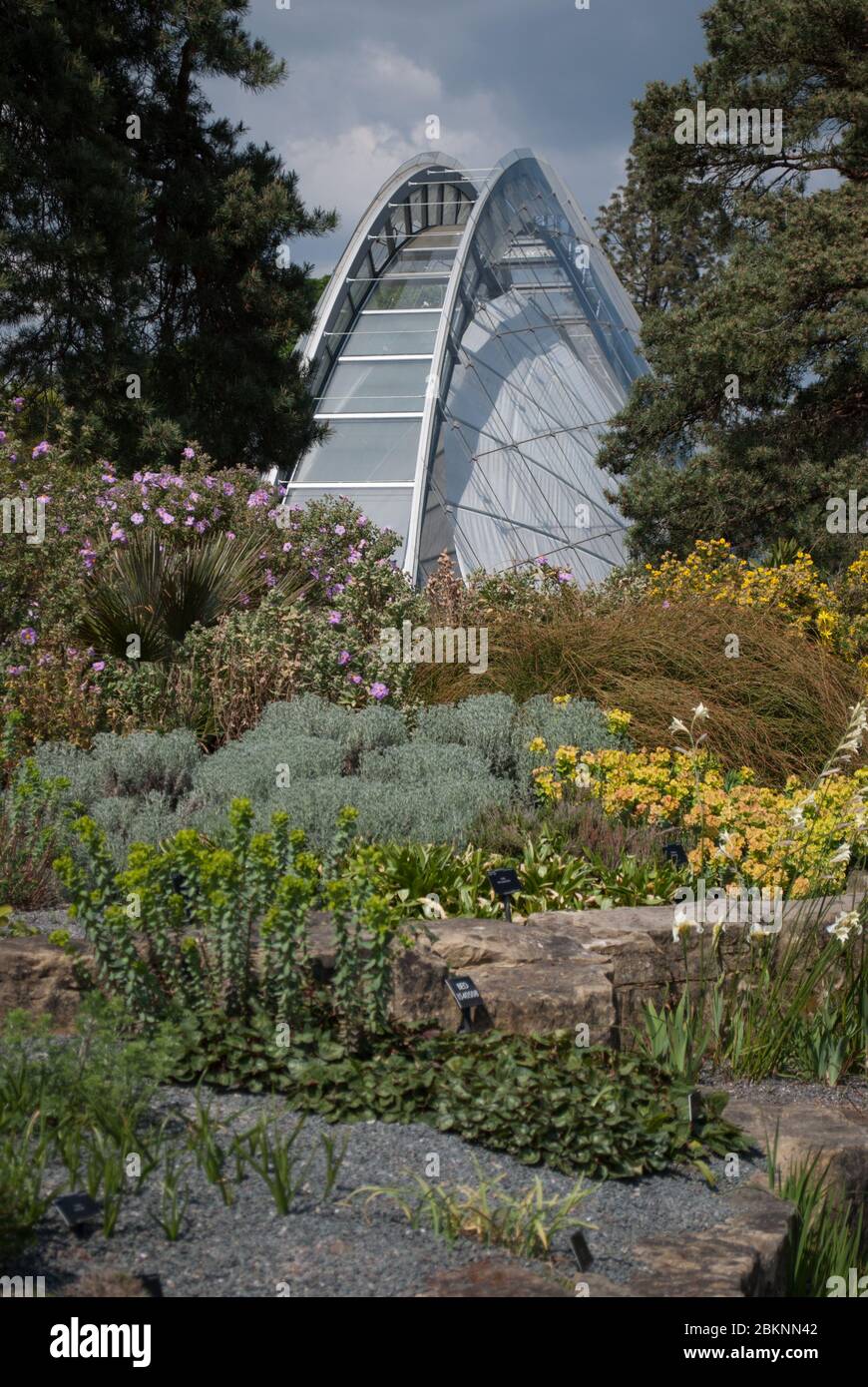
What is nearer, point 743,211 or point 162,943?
point 162,943

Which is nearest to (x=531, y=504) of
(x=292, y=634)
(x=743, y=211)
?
(x=743, y=211)

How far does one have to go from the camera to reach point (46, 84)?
46.5 ft

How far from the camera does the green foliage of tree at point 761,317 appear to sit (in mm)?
15484

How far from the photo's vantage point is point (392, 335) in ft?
71.1

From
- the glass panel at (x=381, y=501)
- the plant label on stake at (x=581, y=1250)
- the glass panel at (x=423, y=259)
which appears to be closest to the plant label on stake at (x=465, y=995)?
the plant label on stake at (x=581, y=1250)

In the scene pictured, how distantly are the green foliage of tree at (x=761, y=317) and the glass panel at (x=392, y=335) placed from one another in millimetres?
4344

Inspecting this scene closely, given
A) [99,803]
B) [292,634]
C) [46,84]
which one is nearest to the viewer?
[99,803]

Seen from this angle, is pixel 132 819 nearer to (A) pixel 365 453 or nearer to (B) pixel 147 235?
(B) pixel 147 235

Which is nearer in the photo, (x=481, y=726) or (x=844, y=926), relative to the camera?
(x=844, y=926)

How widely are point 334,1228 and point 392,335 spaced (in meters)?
20.3

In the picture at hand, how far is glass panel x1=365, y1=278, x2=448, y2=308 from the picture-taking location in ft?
73.4

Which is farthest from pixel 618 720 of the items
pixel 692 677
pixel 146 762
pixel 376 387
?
pixel 376 387

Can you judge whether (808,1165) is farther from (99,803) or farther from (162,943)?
(99,803)
